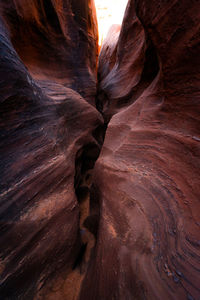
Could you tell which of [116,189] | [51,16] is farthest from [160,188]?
[51,16]

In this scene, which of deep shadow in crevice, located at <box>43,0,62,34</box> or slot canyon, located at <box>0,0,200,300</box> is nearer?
slot canyon, located at <box>0,0,200,300</box>

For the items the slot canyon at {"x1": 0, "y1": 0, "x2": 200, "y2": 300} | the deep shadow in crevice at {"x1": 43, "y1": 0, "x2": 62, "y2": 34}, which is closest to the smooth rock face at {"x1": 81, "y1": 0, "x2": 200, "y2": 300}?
the slot canyon at {"x1": 0, "y1": 0, "x2": 200, "y2": 300}

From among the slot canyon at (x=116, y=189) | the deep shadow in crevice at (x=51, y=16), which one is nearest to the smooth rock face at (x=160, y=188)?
the slot canyon at (x=116, y=189)

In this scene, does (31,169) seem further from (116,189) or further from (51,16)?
(51,16)

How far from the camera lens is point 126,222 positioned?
3.49 feet

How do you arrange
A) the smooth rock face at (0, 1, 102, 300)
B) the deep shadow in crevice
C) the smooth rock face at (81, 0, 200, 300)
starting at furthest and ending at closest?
the deep shadow in crevice → the smooth rock face at (0, 1, 102, 300) → the smooth rock face at (81, 0, 200, 300)

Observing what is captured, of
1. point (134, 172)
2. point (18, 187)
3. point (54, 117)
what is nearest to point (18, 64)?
point (54, 117)

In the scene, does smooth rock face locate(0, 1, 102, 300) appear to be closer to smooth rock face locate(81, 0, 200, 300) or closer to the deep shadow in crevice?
the deep shadow in crevice

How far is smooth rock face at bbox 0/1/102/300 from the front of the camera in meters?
0.98

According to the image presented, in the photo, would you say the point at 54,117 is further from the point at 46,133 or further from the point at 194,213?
the point at 194,213

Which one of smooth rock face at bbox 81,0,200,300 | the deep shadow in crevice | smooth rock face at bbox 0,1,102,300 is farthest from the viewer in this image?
the deep shadow in crevice

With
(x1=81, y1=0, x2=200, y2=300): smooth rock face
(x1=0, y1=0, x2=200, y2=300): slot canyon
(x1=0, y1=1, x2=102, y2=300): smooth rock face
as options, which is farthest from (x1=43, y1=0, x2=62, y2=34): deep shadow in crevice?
(x1=81, y1=0, x2=200, y2=300): smooth rock face

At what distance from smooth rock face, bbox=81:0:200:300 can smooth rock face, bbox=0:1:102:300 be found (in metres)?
0.43

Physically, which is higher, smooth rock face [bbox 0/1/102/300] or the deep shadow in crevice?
the deep shadow in crevice
